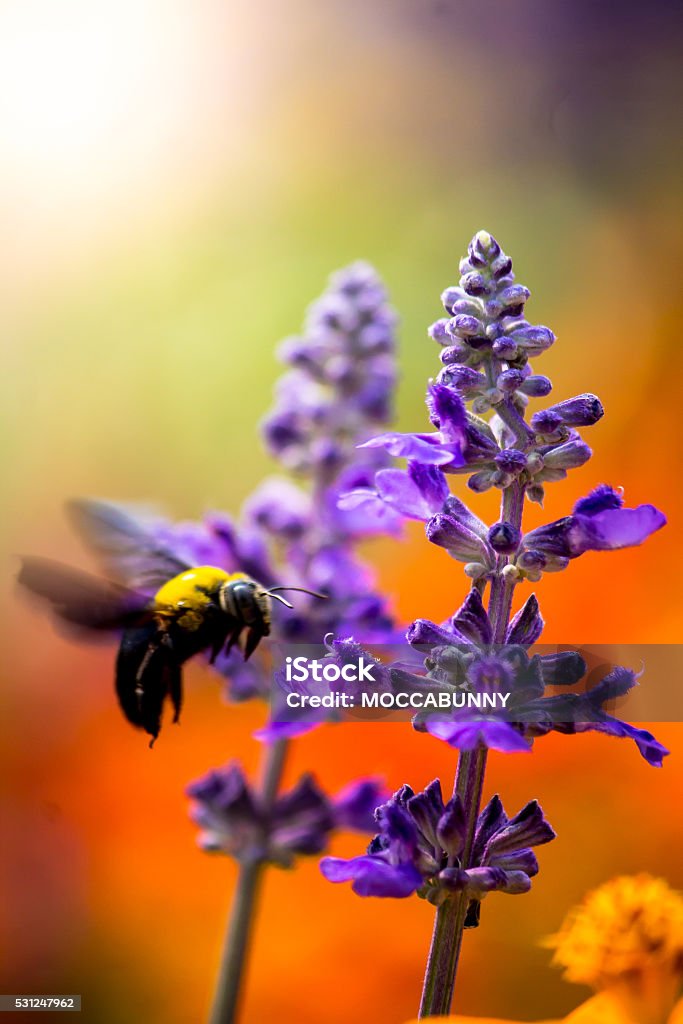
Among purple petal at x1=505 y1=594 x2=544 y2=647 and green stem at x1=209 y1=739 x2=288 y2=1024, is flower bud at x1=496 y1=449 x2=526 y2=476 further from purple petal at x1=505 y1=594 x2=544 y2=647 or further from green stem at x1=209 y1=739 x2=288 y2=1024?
green stem at x1=209 y1=739 x2=288 y2=1024

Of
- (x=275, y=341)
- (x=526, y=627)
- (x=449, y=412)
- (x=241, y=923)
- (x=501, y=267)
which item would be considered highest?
(x=275, y=341)

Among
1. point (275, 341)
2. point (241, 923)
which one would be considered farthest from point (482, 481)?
point (275, 341)

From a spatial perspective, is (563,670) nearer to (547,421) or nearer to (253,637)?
(547,421)

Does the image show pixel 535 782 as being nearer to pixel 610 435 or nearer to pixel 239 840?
pixel 239 840

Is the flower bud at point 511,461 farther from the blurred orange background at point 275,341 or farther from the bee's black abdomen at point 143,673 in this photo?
the blurred orange background at point 275,341

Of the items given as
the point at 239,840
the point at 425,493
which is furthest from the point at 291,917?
the point at 425,493
